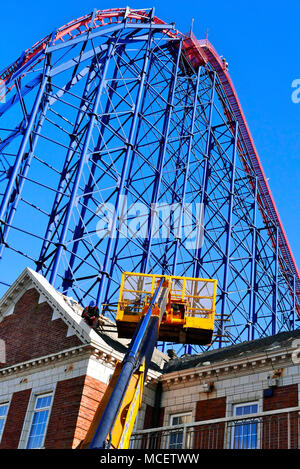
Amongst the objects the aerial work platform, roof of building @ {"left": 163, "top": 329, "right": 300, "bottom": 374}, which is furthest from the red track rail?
the aerial work platform

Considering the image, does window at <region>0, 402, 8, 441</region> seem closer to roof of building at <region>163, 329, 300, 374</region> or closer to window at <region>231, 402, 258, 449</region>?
roof of building at <region>163, 329, 300, 374</region>

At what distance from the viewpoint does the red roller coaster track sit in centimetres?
Result: 2691

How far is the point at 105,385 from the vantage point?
1667 cm

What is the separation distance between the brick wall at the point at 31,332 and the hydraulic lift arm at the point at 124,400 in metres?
4.92

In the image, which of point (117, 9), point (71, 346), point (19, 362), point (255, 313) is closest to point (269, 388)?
point (71, 346)

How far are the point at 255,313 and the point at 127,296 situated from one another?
1836 centimetres

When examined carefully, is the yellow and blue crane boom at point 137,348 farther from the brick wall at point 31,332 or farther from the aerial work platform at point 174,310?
the brick wall at point 31,332

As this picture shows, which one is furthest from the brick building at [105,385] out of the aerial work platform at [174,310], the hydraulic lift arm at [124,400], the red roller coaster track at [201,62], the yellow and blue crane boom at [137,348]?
the red roller coaster track at [201,62]

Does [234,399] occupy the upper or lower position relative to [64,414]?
upper

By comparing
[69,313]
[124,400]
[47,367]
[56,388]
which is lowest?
[124,400]

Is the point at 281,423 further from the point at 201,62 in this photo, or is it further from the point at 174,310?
the point at 201,62

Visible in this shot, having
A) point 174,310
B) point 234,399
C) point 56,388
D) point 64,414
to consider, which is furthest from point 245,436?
point 56,388

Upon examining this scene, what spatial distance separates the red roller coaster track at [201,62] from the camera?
26906mm

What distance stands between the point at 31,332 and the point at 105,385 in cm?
355
